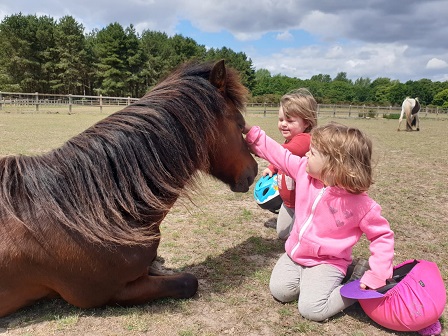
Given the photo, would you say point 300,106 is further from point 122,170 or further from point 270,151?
point 122,170

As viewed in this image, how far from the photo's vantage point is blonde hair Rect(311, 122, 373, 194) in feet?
7.29

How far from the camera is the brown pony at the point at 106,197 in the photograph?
76.2 inches

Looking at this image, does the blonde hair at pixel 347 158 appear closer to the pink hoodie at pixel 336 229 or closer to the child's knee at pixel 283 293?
the pink hoodie at pixel 336 229

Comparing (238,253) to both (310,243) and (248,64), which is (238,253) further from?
(248,64)

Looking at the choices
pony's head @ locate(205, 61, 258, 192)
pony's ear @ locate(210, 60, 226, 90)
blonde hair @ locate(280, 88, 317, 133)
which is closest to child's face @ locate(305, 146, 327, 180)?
pony's head @ locate(205, 61, 258, 192)

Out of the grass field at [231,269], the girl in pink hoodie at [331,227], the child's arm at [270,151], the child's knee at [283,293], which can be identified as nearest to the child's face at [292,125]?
the child's arm at [270,151]

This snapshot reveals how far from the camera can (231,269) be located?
295 cm

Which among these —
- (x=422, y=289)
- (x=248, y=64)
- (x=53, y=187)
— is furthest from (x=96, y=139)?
(x=248, y=64)

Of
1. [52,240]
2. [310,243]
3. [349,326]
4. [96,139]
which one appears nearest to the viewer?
[52,240]

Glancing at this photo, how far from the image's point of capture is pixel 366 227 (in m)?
2.28

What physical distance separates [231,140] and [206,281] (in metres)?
1.19

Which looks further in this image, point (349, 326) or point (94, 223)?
point (349, 326)

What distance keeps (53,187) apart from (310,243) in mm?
1763

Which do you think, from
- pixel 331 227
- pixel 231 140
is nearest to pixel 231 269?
pixel 331 227
